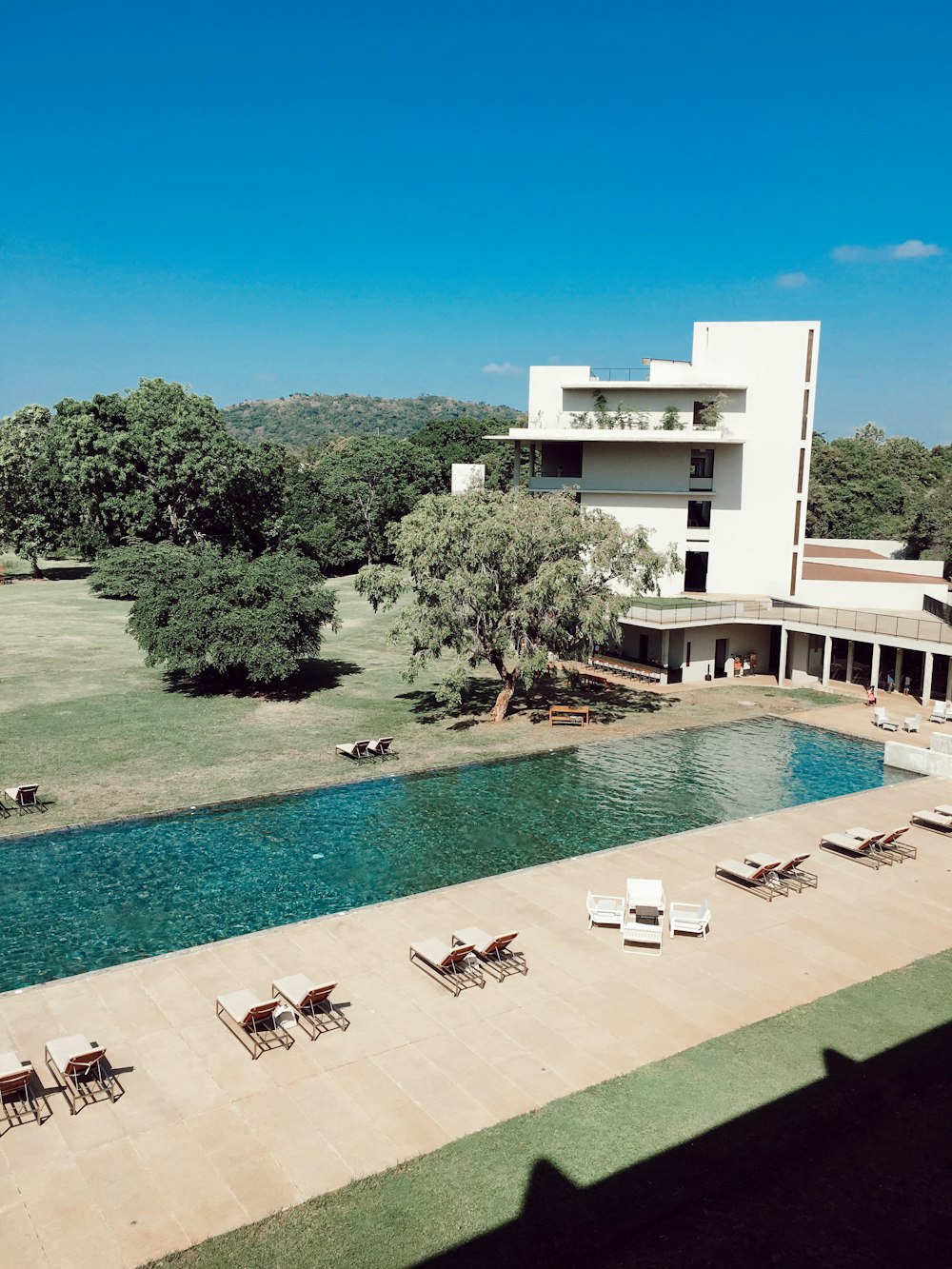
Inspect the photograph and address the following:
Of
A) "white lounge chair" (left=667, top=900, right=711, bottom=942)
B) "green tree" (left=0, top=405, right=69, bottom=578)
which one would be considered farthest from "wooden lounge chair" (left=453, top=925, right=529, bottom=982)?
"green tree" (left=0, top=405, right=69, bottom=578)

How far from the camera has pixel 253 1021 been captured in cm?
1262

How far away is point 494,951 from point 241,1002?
4.08 m

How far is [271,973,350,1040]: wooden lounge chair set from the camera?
508 inches

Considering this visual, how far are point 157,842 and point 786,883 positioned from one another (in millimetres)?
13560

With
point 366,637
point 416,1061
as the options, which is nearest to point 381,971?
point 416,1061

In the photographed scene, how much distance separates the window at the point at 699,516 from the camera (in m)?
45.2

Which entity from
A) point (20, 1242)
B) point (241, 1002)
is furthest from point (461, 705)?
point (20, 1242)

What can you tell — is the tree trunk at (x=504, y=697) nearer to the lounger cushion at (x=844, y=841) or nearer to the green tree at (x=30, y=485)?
the lounger cushion at (x=844, y=841)

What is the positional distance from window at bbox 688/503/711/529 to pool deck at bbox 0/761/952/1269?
27.7 m

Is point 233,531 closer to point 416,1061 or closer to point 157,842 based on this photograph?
point 157,842

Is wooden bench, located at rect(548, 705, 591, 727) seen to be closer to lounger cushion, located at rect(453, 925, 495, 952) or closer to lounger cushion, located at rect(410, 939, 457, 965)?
lounger cushion, located at rect(453, 925, 495, 952)

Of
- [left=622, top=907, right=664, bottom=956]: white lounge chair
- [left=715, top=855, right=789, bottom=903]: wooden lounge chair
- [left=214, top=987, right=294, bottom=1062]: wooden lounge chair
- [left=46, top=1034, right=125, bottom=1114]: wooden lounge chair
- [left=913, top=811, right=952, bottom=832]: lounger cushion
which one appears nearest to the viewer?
[left=46, top=1034, right=125, bottom=1114]: wooden lounge chair

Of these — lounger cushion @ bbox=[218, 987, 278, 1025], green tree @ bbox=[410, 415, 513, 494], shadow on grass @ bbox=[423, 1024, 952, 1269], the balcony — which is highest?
green tree @ bbox=[410, 415, 513, 494]

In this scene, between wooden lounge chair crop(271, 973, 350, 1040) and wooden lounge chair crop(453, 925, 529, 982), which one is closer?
wooden lounge chair crop(271, 973, 350, 1040)
